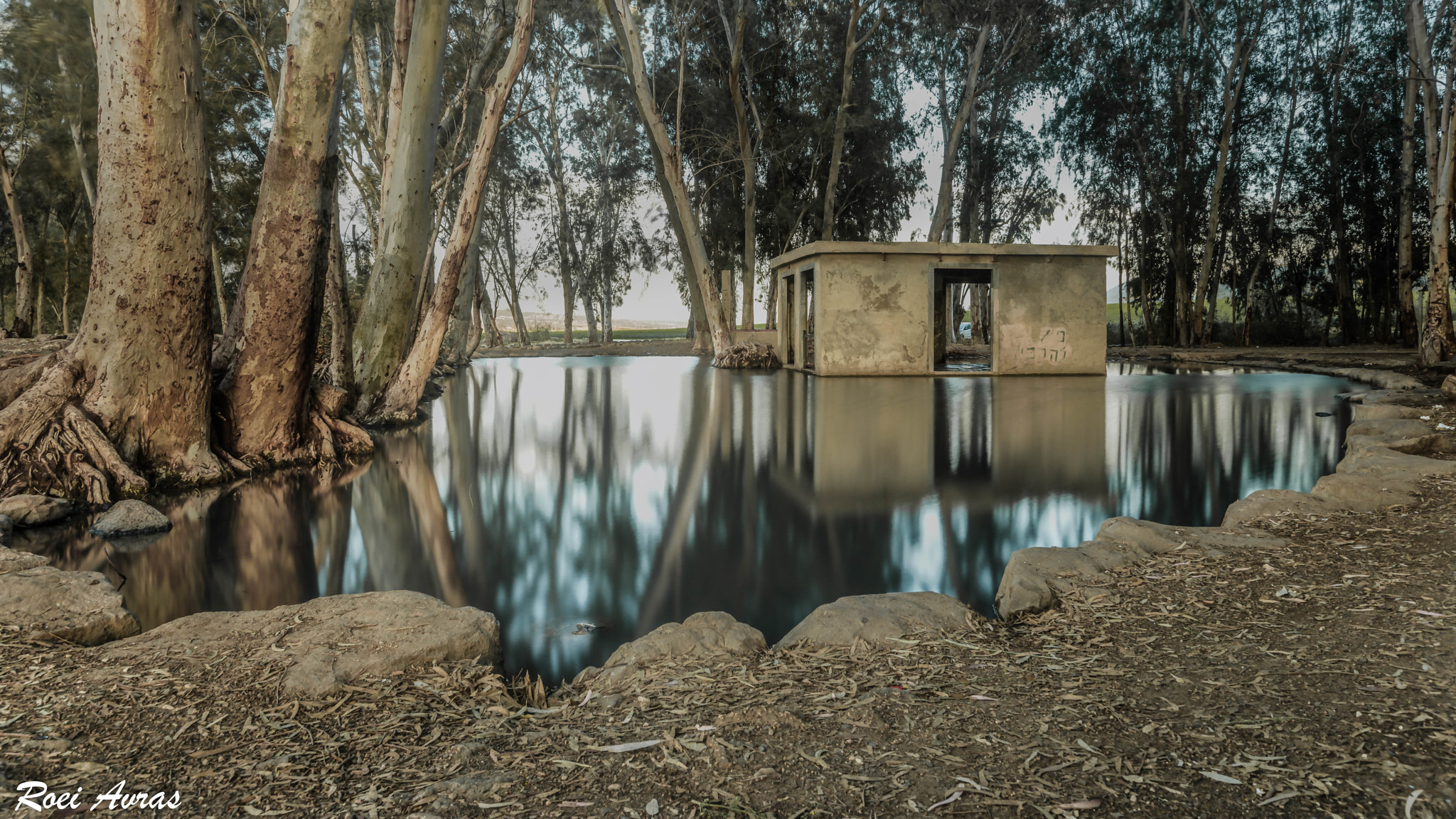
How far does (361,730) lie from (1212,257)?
1121 inches

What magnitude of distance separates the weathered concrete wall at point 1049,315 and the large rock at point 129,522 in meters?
15.5

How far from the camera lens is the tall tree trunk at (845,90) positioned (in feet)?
78.9

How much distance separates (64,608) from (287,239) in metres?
5.05

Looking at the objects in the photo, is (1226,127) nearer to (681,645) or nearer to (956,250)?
(956,250)

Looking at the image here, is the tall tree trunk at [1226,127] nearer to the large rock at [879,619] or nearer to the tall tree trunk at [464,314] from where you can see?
the tall tree trunk at [464,314]

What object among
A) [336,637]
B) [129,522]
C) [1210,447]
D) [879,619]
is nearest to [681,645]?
[879,619]

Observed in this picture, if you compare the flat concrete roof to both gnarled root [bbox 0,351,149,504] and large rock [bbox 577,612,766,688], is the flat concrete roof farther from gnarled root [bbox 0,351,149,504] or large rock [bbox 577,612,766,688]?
large rock [bbox 577,612,766,688]

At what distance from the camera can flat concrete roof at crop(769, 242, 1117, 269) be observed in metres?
17.6

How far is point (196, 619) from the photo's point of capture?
11.2 feet

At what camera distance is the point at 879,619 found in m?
3.30

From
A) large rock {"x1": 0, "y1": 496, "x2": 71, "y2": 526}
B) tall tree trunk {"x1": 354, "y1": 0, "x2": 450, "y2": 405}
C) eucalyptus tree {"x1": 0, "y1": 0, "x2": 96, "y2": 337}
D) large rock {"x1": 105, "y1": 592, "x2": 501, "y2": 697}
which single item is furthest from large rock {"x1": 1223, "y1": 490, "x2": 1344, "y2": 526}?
eucalyptus tree {"x1": 0, "y1": 0, "x2": 96, "y2": 337}

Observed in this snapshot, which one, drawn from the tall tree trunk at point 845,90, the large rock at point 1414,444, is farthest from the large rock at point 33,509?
the tall tree trunk at point 845,90

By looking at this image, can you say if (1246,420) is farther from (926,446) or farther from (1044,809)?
(1044,809)

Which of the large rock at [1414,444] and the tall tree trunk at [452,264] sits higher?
the tall tree trunk at [452,264]
